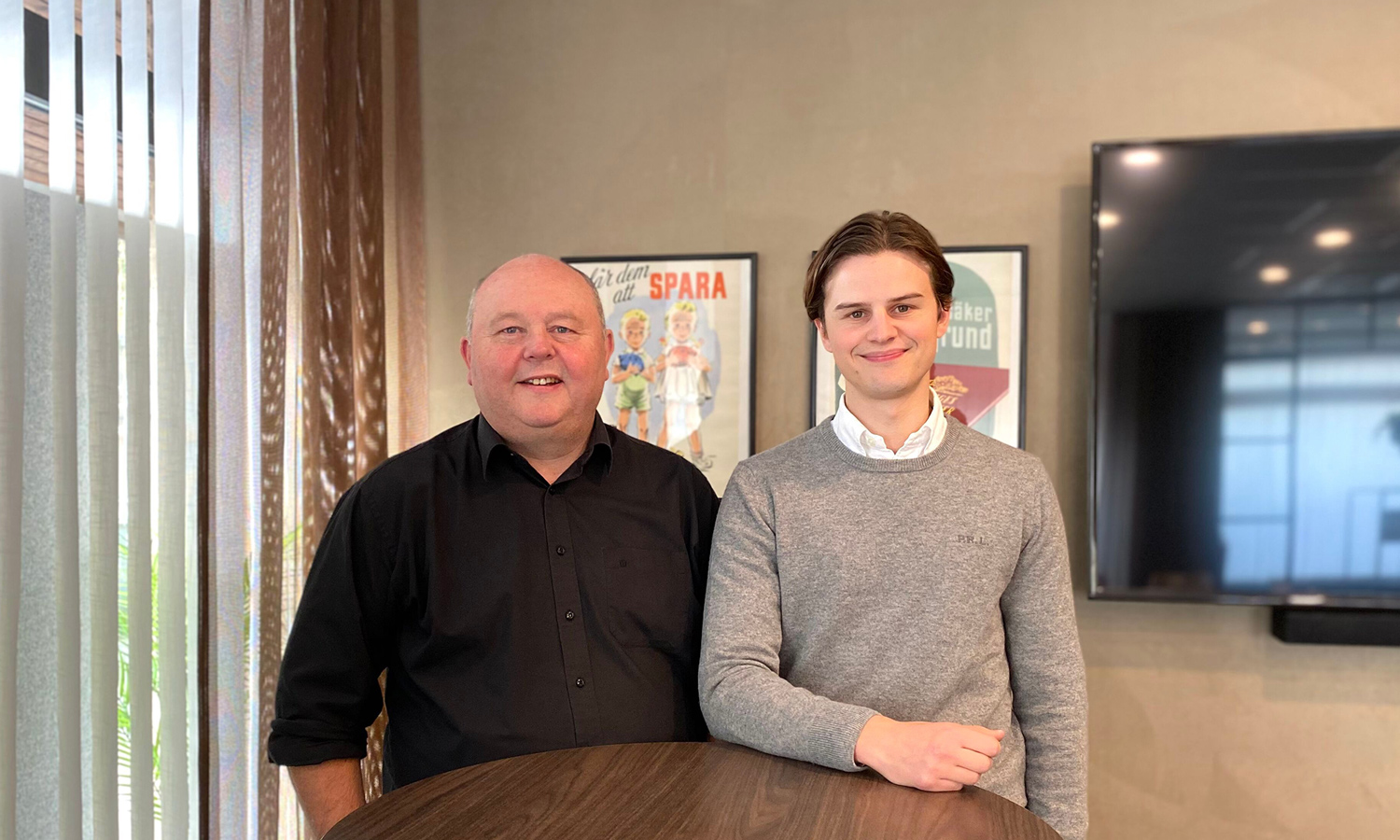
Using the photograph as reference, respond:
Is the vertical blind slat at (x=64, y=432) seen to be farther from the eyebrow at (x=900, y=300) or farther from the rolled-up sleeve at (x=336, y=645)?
the eyebrow at (x=900, y=300)

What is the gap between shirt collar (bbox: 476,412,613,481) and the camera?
1.56m

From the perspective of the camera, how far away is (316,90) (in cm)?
223

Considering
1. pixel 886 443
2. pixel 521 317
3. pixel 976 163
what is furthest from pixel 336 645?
pixel 976 163

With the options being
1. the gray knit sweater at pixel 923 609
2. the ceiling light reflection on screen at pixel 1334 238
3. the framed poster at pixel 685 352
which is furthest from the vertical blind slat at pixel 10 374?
the ceiling light reflection on screen at pixel 1334 238

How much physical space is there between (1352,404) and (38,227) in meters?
2.74

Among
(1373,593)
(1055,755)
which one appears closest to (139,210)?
(1055,755)

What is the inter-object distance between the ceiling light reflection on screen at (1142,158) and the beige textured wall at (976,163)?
0.14 metres

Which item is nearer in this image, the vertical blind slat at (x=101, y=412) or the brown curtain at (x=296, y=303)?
the vertical blind slat at (x=101, y=412)

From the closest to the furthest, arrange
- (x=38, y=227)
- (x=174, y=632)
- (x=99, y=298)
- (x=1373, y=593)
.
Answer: (x=38, y=227)
(x=99, y=298)
(x=174, y=632)
(x=1373, y=593)

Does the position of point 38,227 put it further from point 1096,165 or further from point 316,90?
point 1096,165

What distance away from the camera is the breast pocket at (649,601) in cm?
153

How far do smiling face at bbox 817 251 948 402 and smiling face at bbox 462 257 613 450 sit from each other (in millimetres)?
435

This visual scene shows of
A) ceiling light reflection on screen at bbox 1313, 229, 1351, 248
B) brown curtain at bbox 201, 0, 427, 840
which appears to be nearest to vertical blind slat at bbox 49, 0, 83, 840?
brown curtain at bbox 201, 0, 427, 840

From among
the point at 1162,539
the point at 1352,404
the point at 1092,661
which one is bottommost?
the point at 1092,661
